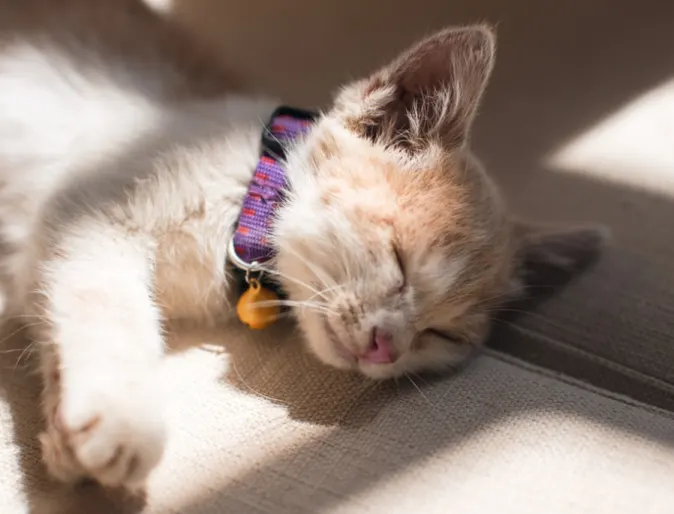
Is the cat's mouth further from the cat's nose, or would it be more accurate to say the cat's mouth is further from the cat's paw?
the cat's paw

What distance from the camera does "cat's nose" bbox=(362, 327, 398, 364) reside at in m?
0.93

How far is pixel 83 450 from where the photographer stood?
28.9 inches

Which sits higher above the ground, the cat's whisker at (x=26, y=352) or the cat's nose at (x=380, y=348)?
the cat's whisker at (x=26, y=352)

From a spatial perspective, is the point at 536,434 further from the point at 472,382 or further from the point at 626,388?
the point at 626,388

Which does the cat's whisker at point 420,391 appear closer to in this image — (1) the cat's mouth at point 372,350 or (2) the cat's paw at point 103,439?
(1) the cat's mouth at point 372,350

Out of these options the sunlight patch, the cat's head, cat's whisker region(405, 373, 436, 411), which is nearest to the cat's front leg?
the cat's head

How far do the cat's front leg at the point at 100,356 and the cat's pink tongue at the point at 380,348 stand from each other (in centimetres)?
28

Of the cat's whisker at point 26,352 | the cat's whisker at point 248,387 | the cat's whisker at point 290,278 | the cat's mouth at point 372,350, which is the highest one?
the cat's whisker at point 290,278

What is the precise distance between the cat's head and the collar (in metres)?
0.02

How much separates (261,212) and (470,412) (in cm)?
41

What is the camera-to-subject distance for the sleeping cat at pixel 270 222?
3.06ft

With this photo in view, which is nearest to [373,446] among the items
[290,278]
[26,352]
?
[290,278]

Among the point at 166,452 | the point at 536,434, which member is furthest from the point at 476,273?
the point at 166,452

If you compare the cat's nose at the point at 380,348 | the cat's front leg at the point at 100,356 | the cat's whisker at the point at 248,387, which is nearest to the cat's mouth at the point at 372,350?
the cat's nose at the point at 380,348
